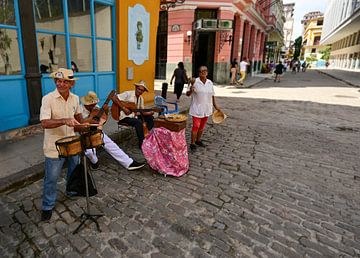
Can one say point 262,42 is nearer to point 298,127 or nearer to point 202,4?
point 202,4

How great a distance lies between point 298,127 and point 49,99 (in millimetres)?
6714

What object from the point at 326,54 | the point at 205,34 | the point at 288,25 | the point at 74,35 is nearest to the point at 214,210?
the point at 74,35

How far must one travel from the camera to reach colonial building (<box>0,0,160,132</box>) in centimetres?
502

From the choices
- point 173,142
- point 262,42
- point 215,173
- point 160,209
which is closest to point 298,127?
point 215,173

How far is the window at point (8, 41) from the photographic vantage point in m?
4.80

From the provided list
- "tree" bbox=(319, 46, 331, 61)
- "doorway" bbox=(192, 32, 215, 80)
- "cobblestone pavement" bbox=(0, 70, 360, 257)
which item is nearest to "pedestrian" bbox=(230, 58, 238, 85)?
"doorway" bbox=(192, 32, 215, 80)

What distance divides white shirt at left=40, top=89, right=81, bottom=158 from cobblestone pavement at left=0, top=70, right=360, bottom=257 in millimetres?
875

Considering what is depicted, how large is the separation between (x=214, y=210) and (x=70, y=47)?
17.4 feet

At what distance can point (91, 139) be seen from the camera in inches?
108

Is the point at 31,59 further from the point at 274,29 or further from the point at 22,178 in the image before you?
the point at 274,29

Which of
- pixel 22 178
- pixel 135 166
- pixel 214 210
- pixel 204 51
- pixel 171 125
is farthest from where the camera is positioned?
pixel 204 51

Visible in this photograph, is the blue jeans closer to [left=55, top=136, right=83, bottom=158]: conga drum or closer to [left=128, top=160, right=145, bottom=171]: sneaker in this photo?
[left=55, top=136, right=83, bottom=158]: conga drum

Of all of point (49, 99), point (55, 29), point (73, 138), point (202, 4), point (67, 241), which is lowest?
point (67, 241)

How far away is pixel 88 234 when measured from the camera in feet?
8.86
